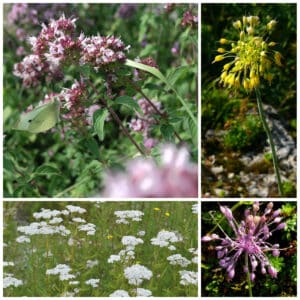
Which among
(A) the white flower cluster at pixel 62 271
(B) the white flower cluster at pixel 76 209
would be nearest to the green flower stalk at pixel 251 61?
(B) the white flower cluster at pixel 76 209

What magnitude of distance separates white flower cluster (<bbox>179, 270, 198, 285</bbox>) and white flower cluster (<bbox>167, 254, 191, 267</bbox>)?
0.08ft

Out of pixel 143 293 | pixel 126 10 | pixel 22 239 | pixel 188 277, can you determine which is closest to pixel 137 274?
pixel 143 293

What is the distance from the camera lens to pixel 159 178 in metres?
1.63

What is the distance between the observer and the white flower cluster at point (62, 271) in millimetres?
1878

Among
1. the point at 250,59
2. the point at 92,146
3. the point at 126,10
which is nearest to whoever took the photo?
the point at 250,59

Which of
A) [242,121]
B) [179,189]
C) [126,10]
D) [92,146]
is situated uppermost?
[126,10]

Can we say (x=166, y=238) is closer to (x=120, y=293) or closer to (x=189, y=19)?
(x=120, y=293)

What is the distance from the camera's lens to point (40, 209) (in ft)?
6.42

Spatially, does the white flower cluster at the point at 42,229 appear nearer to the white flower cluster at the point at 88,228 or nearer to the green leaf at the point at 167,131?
the white flower cluster at the point at 88,228

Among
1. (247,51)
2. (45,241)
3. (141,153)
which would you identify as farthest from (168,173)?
(45,241)

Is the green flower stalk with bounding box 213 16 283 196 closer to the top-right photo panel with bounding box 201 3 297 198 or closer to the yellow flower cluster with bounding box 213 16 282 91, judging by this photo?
the yellow flower cluster with bounding box 213 16 282 91

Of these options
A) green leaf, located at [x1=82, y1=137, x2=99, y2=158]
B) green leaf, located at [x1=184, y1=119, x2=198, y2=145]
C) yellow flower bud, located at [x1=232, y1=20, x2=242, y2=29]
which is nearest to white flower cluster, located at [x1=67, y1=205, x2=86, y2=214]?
green leaf, located at [x1=82, y1=137, x2=99, y2=158]

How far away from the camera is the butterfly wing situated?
1.77m

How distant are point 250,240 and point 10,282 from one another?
2.56 feet
